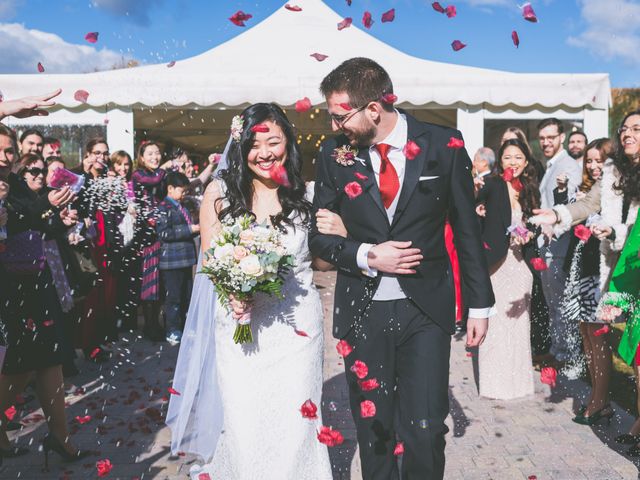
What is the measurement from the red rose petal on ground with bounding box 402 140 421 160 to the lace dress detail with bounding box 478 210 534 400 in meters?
3.06

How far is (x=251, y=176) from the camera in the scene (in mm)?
3688

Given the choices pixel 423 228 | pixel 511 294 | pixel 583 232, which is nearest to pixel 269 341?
pixel 423 228

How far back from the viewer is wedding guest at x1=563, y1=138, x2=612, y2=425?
16.3 ft

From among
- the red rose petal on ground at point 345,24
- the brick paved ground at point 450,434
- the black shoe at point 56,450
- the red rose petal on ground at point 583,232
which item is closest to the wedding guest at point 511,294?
the brick paved ground at point 450,434

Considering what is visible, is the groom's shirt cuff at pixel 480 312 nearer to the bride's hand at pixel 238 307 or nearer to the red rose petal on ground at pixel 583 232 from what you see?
the bride's hand at pixel 238 307

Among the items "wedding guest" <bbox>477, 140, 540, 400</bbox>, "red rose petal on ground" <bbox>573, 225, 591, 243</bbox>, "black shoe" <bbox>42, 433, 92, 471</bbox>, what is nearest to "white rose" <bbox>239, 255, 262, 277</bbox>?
"black shoe" <bbox>42, 433, 92, 471</bbox>

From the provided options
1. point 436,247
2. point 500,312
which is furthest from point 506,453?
point 436,247

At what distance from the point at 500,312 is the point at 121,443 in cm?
352

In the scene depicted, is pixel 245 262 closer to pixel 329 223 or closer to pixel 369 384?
pixel 329 223

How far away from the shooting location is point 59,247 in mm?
5879

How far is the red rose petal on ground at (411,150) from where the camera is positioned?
2.94 meters

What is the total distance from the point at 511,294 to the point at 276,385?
3.16 metres

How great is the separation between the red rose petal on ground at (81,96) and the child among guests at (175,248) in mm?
2347

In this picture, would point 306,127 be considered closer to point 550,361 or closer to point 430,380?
point 550,361
